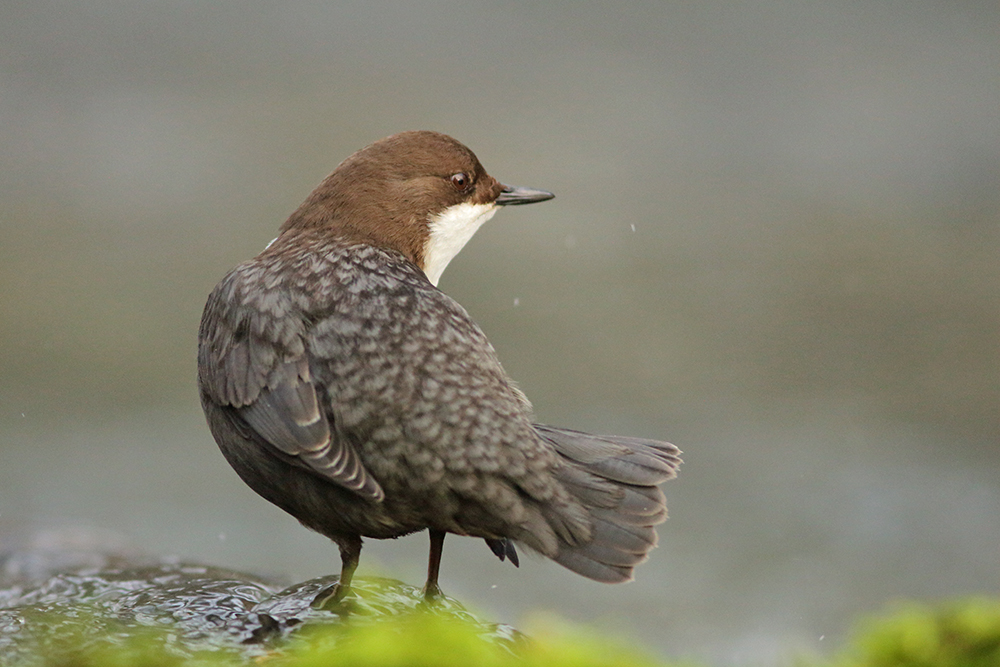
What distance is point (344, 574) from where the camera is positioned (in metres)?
3.33

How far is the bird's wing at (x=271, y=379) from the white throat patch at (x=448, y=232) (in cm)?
76

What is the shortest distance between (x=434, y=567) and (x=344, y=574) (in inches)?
11.0

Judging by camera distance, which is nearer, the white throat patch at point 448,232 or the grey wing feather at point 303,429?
the grey wing feather at point 303,429

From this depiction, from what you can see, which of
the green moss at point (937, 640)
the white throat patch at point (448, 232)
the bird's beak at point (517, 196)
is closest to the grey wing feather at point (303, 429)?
the white throat patch at point (448, 232)

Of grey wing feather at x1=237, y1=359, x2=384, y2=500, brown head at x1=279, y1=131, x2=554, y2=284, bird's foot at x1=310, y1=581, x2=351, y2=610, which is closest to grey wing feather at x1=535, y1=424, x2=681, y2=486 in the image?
grey wing feather at x1=237, y1=359, x2=384, y2=500

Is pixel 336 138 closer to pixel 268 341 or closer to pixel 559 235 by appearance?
pixel 559 235

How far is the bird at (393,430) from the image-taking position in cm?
298

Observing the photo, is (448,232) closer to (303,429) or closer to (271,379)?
(271,379)

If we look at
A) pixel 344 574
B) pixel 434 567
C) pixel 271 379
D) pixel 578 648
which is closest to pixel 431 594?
pixel 434 567

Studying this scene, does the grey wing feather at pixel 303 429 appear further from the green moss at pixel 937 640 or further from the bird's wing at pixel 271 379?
the green moss at pixel 937 640

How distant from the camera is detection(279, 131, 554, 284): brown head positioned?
3.87 m

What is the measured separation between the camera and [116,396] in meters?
9.70

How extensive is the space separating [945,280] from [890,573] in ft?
13.6

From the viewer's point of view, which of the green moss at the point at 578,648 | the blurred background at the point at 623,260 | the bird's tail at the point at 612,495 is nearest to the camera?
the green moss at the point at 578,648
